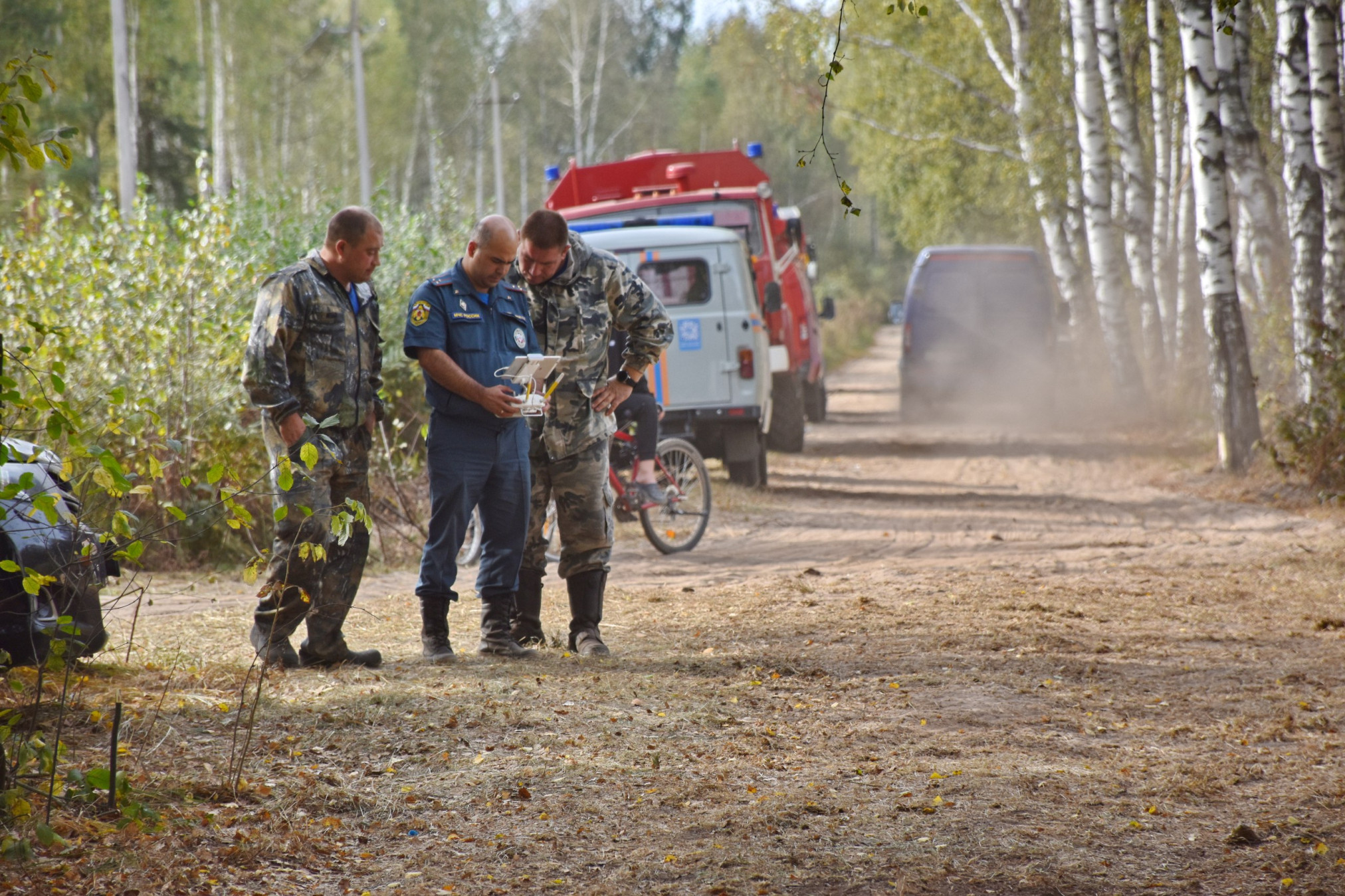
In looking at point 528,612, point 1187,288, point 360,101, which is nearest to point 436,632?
point 528,612

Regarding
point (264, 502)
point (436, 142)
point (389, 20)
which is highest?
point (389, 20)

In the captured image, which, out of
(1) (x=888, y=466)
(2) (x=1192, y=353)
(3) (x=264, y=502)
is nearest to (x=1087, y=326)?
(2) (x=1192, y=353)

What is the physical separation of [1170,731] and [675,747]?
184 centimetres

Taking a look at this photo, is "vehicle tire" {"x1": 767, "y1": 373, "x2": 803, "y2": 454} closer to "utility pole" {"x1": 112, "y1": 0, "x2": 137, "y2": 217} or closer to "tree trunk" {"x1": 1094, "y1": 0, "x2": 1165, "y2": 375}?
"tree trunk" {"x1": 1094, "y1": 0, "x2": 1165, "y2": 375}

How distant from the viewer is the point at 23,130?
293cm

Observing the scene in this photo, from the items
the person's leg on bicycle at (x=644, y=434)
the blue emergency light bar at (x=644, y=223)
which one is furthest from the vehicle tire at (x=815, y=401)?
the person's leg on bicycle at (x=644, y=434)

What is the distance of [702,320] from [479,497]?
246 inches

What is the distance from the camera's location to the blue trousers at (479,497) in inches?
216

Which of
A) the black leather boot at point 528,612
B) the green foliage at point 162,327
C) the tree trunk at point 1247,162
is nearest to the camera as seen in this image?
the black leather boot at point 528,612

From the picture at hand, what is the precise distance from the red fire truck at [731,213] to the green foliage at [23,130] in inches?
368

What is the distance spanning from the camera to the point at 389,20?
45.8m

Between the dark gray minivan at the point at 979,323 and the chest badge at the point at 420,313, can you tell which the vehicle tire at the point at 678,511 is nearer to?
the chest badge at the point at 420,313

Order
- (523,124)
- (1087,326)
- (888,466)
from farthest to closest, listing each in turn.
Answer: (523,124)
(1087,326)
(888,466)

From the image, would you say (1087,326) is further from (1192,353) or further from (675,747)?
(675,747)
